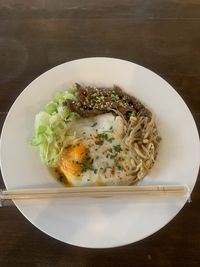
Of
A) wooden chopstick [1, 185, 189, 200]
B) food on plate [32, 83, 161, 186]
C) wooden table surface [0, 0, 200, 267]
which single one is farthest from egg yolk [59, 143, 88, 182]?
wooden table surface [0, 0, 200, 267]

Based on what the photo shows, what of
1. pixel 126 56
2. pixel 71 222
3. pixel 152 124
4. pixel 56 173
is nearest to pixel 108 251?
pixel 71 222

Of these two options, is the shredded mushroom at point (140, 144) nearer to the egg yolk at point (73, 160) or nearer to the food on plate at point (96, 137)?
the food on plate at point (96, 137)

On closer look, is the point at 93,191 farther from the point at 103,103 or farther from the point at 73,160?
the point at 103,103

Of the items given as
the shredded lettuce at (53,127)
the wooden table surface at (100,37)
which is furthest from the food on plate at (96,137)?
the wooden table surface at (100,37)

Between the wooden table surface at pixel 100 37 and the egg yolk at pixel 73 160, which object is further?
the wooden table surface at pixel 100 37

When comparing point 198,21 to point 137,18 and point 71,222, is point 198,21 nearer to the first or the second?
point 137,18

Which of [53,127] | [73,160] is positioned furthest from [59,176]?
[53,127]

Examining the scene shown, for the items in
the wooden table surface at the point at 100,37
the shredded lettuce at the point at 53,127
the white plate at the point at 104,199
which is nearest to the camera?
the white plate at the point at 104,199

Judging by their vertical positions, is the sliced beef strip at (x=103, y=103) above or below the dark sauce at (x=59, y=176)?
above
